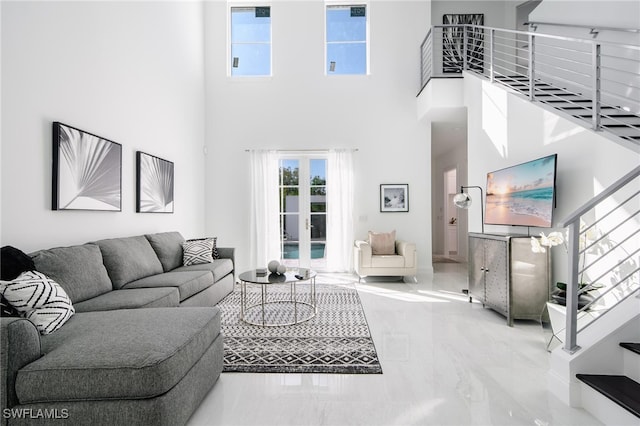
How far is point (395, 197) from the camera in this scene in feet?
19.7

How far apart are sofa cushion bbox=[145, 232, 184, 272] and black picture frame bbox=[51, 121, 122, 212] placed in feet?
1.86

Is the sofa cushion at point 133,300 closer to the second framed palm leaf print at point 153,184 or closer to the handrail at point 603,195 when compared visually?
the second framed palm leaf print at point 153,184

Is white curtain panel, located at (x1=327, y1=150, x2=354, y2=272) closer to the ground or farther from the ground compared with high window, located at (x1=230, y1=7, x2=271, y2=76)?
closer to the ground

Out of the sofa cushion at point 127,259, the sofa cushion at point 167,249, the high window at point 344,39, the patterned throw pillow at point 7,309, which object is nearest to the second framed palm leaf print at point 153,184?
the sofa cushion at point 167,249

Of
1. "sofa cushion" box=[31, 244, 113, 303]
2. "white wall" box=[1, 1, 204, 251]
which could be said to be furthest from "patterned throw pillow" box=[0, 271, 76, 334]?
"white wall" box=[1, 1, 204, 251]

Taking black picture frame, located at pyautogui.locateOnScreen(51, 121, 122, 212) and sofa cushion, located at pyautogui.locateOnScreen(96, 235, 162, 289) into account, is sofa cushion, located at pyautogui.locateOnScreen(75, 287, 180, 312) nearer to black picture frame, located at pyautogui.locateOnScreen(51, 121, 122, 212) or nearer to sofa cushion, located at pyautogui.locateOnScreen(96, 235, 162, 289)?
sofa cushion, located at pyautogui.locateOnScreen(96, 235, 162, 289)

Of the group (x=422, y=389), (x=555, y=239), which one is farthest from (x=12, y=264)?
(x=555, y=239)

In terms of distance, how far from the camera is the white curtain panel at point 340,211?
5914mm

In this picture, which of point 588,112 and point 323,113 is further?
point 323,113

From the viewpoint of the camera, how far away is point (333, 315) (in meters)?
3.61

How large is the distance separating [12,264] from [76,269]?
0.45m

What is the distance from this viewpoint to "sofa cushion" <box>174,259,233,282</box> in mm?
3998

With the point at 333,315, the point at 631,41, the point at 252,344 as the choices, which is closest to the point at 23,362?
the point at 252,344

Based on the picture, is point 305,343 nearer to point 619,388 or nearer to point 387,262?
point 619,388
